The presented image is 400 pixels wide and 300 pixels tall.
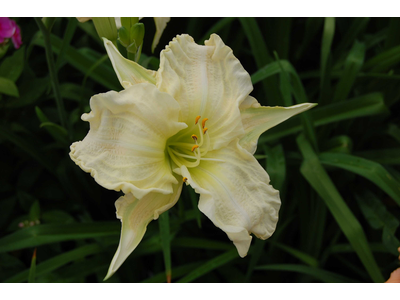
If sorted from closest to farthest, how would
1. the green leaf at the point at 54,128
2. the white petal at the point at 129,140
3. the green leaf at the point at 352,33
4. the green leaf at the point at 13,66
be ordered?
1. the white petal at the point at 129,140
2. the green leaf at the point at 54,128
3. the green leaf at the point at 13,66
4. the green leaf at the point at 352,33

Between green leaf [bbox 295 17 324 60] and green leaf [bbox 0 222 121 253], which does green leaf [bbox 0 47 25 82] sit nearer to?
green leaf [bbox 0 222 121 253]

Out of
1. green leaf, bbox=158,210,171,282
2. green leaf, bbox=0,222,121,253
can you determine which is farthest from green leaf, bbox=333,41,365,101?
green leaf, bbox=0,222,121,253

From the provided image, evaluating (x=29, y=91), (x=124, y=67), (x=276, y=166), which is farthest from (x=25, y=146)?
(x=276, y=166)

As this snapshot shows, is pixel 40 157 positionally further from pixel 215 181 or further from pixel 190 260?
pixel 215 181

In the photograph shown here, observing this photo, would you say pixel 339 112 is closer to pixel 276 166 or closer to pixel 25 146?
pixel 276 166

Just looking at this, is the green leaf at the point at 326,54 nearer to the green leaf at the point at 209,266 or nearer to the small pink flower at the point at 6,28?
the green leaf at the point at 209,266

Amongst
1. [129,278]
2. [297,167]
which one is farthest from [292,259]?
[129,278]

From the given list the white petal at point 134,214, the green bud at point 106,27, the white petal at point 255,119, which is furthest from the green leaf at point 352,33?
the white petal at point 134,214
